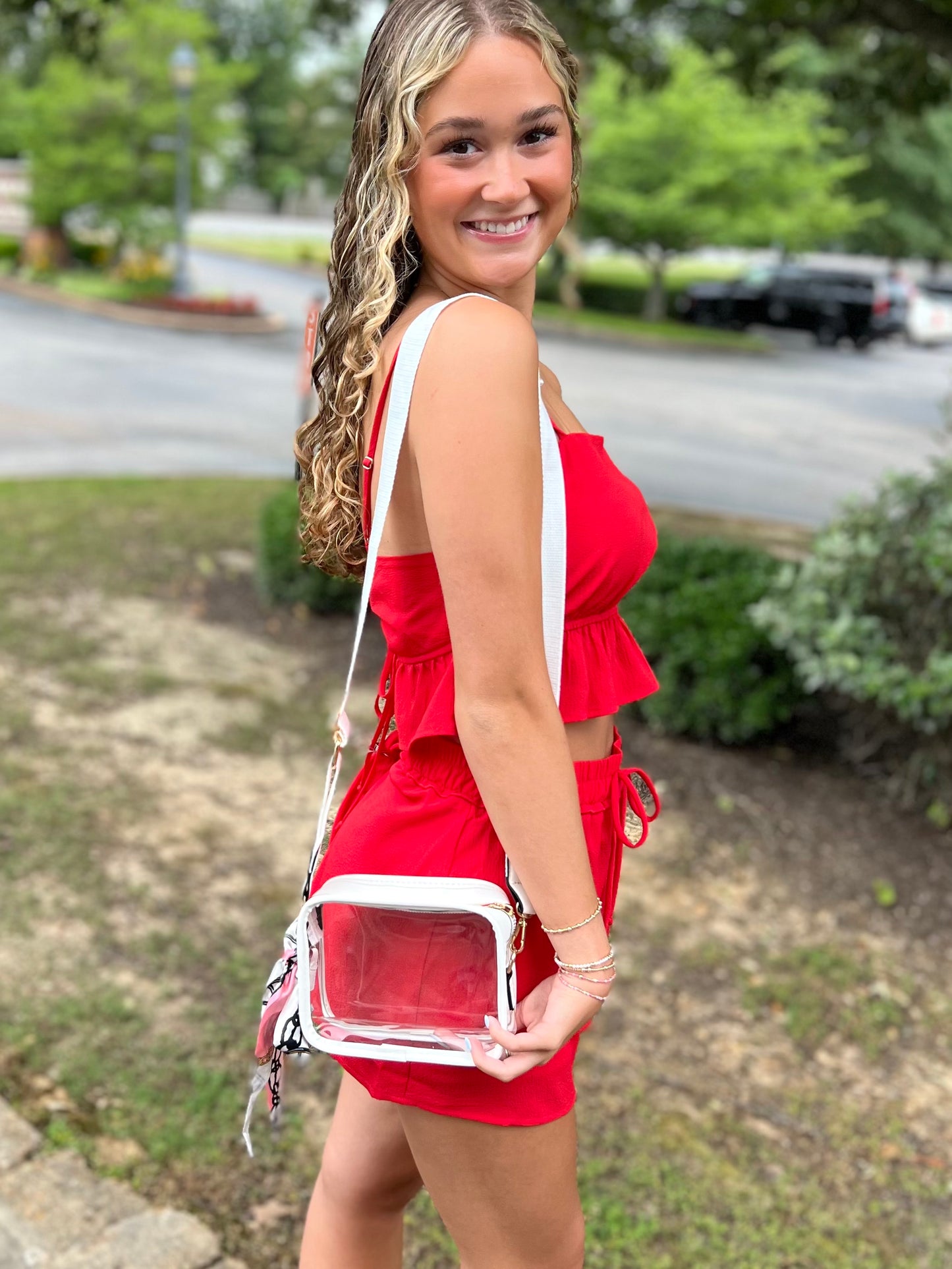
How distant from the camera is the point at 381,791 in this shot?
1575 mm

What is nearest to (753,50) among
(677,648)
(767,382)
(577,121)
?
(677,648)

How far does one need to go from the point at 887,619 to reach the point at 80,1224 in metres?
3.22

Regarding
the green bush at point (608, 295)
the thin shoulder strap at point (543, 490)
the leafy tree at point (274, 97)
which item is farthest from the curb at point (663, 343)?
the leafy tree at point (274, 97)

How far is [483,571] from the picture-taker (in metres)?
1.34

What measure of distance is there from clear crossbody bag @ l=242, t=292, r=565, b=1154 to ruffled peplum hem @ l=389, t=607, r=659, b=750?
0.18 ft

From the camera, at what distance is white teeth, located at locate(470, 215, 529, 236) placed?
4.93 ft

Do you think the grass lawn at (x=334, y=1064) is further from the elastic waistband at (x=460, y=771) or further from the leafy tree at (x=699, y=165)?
the leafy tree at (x=699, y=165)

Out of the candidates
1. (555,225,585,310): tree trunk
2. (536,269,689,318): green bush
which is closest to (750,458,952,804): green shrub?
(555,225,585,310): tree trunk

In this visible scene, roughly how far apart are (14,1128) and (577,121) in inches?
89.0

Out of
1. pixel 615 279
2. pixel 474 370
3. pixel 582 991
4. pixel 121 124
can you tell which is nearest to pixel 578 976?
pixel 582 991

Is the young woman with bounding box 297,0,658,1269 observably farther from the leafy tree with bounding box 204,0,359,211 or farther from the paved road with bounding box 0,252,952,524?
the leafy tree with bounding box 204,0,359,211

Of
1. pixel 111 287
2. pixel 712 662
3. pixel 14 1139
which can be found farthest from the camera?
pixel 111 287

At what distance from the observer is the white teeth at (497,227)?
1.50 m

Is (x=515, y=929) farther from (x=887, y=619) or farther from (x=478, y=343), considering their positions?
(x=887, y=619)
